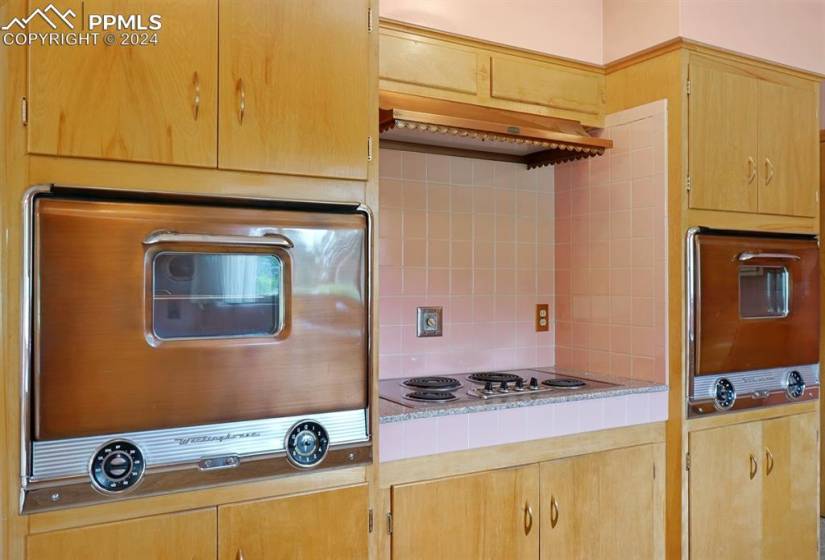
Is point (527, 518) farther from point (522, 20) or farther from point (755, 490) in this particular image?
point (522, 20)

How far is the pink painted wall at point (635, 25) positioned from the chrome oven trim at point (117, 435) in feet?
4.67

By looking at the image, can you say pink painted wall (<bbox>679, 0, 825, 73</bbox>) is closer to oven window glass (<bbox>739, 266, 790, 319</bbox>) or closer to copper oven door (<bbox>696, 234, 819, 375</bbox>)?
copper oven door (<bbox>696, 234, 819, 375</bbox>)

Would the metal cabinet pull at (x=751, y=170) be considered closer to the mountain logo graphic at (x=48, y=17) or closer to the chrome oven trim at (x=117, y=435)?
the chrome oven trim at (x=117, y=435)

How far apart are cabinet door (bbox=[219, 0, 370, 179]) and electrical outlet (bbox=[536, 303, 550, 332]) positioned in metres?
1.39

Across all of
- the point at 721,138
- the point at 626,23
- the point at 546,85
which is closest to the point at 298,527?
the point at 546,85

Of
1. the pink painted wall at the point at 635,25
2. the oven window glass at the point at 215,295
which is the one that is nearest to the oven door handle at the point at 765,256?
the pink painted wall at the point at 635,25

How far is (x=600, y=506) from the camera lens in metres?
2.30

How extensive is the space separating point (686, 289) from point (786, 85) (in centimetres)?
103

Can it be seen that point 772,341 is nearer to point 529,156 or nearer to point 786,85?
point 786,85

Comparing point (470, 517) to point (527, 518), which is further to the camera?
point (527, 518)

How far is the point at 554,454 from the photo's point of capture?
7.27 feet

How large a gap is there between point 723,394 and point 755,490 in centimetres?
44

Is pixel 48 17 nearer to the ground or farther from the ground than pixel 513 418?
farther from the ground

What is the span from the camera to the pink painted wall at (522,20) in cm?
231
